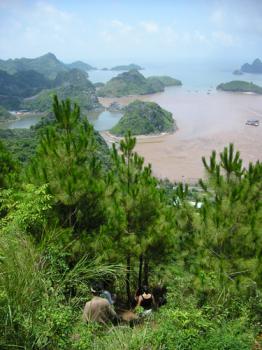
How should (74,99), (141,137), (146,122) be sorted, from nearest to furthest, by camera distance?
1. (141,137)
2. (146,122)
3. (74,99)

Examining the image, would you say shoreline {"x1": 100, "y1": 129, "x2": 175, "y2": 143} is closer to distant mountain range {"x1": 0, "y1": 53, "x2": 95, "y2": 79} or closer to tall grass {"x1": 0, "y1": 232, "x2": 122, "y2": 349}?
tall grass {"x1": 0, "y1": 232, "x2": 122, "y2": 349}

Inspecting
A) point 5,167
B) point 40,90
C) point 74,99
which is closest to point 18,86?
point 40,90

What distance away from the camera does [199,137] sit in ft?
153

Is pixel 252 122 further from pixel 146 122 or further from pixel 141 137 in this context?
pixel 141 137

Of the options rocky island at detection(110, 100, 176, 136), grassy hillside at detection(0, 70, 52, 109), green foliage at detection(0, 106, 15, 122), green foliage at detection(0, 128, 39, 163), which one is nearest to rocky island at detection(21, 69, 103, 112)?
grassy hillside at detection(0, 70, 52, 109)

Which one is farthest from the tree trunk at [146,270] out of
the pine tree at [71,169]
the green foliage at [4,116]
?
the green foliage at [4,116]

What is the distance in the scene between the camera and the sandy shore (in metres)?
36.5

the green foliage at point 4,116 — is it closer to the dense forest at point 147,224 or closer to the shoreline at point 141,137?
the shoreline at point 141,137

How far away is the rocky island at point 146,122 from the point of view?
174 ft

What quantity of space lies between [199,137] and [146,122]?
10.3 m

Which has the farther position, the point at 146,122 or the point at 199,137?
the point at 146,122

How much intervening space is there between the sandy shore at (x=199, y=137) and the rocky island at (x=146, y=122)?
2.10 metres

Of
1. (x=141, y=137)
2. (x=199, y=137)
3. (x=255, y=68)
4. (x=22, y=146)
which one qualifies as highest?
(x=255, y=68)

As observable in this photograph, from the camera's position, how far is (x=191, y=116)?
206 ft
